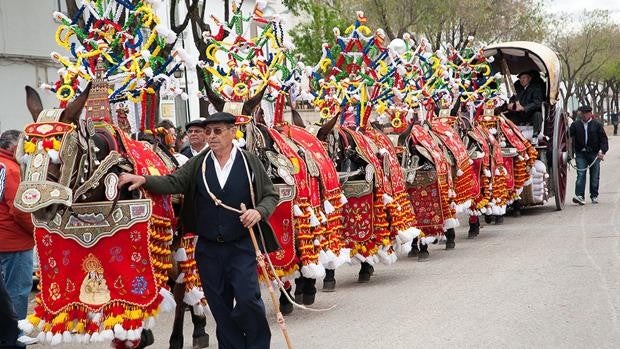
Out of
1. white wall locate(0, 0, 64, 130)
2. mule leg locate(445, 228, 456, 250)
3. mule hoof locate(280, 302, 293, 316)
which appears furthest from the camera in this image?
white wall locate(0, 0, 64, 130)

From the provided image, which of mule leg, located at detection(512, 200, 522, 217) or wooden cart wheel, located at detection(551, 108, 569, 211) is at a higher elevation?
wooden cart wheel, located at detection(551, 108, 569, 211)

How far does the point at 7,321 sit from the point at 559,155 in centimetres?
1203

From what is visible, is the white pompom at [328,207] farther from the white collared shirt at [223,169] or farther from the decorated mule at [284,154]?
the white collared shirt at [223,169]

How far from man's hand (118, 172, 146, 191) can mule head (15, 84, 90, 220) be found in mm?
295

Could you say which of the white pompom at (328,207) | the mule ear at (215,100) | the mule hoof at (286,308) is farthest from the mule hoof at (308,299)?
the mule ear at (215,100)

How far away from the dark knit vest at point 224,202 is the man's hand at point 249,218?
0.18 meters

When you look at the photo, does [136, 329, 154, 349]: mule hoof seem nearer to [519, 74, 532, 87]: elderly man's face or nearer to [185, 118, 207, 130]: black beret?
[185, 118, 207, 130]: black beret

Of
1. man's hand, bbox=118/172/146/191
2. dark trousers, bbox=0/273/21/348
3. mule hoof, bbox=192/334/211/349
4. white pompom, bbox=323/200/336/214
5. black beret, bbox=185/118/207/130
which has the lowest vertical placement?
mule hoof, bbox=192/334/211/349

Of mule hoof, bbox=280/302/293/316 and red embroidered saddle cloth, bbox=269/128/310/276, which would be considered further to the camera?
mule hoof, bbox=280/302/293/316

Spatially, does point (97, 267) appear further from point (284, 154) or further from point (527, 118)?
point (527, 118)

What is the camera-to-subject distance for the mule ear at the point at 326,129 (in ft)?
34.1

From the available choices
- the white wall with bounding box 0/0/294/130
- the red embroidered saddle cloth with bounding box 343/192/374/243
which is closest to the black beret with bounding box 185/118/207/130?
the red embroidered saddle cloth with bounding box 343/192/374/243

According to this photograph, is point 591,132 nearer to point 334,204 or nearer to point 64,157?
point 334,204

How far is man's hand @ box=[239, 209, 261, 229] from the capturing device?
631cm
